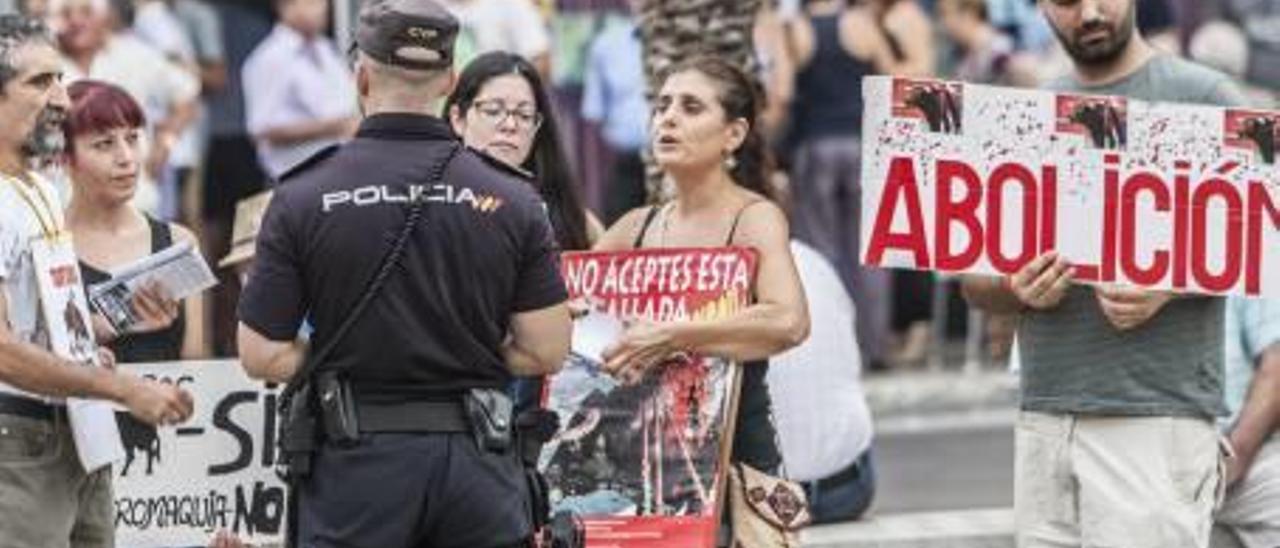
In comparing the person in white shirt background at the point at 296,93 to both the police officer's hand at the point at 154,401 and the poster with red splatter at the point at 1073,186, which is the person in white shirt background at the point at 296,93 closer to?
the poster with red splatter at the point at 1073,186

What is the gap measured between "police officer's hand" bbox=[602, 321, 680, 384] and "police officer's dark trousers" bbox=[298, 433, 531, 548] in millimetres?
1145

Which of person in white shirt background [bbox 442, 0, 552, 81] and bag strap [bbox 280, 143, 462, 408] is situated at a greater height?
person in white shirt background [bbox 442, 0, 552, 81]

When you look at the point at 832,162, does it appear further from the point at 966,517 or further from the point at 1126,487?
the point at 1126,487

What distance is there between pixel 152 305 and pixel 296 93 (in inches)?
266

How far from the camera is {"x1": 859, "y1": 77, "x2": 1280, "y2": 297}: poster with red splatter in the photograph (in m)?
7.53

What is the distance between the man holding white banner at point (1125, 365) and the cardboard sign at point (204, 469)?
1880mm

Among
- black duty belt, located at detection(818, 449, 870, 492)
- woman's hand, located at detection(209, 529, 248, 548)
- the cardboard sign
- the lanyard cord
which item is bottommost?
woman's hand, located at detection(209, 529, 248, 548)

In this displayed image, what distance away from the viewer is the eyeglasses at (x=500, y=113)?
8375mm

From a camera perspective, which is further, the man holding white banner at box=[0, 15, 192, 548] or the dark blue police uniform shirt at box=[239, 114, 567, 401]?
the man holding white banner at box=[0, 15, 192, 548]

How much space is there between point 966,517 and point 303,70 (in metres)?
5.70

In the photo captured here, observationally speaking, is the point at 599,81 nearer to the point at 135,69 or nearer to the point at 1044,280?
the point at 135,69

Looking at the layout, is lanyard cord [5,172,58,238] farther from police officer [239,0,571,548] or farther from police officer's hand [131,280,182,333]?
police officer [239,0,571,548]

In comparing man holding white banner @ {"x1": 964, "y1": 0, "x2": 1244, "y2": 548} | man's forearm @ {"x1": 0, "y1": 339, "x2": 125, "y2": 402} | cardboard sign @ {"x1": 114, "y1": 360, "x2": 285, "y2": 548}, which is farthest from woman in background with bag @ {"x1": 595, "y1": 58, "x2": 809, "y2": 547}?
man's forearm @ {"x1": 0, "y1": 339, "x2": 125, "y2": 402}

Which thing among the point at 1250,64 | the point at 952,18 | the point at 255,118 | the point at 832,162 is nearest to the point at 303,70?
the point at 255,118
